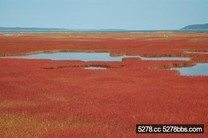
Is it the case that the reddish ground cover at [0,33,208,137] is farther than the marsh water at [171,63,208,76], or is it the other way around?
the marsh water at [171,63,208,76]

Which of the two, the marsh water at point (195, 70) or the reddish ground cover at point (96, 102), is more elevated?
the reddish ground cover at point (96, 102)

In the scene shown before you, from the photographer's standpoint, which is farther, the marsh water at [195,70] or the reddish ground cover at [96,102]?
the marsh water at [195,70]

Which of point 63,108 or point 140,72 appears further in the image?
point 140,72

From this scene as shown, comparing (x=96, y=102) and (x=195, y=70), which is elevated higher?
(x=96, y=102)

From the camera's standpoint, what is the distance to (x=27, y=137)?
1380 cm

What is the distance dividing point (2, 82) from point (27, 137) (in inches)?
600

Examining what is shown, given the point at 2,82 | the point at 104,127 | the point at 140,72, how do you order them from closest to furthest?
the point at 104,127 → the point at 2,82 → the point at 140,72

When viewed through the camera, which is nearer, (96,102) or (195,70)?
(96,102)

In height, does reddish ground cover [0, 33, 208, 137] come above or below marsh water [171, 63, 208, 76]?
above

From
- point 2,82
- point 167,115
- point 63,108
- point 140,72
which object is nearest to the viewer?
point 167,115

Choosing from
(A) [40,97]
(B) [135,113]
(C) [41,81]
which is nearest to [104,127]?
(B) [135,113]

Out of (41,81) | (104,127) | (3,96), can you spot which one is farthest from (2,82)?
(104,127)

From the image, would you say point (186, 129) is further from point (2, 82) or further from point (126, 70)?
point (126, 70)

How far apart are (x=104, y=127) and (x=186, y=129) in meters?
3.05
